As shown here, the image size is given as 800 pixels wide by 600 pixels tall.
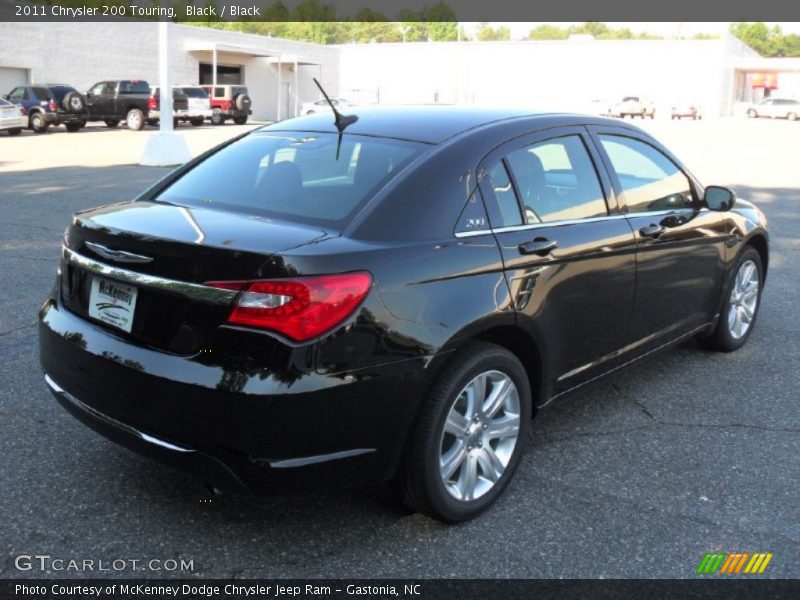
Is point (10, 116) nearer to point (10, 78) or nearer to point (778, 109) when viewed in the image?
point (10, 78)

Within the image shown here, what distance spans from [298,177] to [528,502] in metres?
1.75

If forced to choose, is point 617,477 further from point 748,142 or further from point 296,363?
point 748,142

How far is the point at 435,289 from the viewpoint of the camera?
10.4 ft

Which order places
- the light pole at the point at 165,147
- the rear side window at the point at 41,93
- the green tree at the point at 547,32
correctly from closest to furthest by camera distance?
1. the light pole at the point at 165,147
2. the rear side window at the point at 41,93
3. the green tree at the point at 547,32

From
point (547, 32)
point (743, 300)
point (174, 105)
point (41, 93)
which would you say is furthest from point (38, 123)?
point (547, 32)

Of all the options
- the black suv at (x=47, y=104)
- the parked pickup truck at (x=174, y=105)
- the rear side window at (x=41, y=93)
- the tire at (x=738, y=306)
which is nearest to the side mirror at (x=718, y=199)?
the tire at (x=738, y=306)

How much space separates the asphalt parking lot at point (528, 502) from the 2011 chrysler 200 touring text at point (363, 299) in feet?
0.86

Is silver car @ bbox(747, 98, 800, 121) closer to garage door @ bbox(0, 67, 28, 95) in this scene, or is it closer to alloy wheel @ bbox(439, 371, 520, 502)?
garage door @ bbox(0, 67, 28, 95)

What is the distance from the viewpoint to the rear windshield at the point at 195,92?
121 feet

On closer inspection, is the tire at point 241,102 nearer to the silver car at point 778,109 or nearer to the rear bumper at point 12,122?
the rear bumper at point 12,122

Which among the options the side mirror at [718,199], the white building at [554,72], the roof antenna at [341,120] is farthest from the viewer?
the white building at [554,72]

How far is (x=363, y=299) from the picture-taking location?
2955 millimetres

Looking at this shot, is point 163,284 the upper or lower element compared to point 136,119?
lower

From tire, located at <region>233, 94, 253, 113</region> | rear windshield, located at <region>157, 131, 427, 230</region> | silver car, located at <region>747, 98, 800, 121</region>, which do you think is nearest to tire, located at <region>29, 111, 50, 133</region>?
tire, located at <region>233, 94, 253, 113</region>
